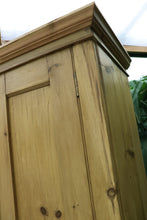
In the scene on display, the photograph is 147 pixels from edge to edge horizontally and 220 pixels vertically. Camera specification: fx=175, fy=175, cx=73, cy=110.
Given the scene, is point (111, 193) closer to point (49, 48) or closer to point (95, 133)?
point (95, 133)

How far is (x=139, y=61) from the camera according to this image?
80.1 inches

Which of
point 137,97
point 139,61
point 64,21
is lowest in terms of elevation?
point 64,21

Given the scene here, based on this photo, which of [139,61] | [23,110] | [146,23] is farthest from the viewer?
[139,61]

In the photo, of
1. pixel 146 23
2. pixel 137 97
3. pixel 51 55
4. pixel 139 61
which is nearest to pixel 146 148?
pixel 137 97

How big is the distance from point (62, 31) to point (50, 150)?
1.06 feet

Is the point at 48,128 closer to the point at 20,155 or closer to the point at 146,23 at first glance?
the point at 20,155

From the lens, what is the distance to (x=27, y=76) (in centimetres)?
53

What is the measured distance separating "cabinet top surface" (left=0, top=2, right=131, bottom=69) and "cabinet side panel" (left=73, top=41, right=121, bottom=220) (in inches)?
2.0

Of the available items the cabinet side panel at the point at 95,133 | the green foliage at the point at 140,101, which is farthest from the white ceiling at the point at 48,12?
the cabinet side panel at the point at 95,133

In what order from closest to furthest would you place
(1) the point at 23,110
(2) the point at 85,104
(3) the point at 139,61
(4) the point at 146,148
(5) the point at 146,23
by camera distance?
(2) the point at 85,104 → (1) the point at 23,110 → (4) the point at 146,148 → (5) the point at 146,23 → (3) the point at 139,61

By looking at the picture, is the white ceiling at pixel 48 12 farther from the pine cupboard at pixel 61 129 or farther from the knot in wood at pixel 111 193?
the knot in wood at pixel 111 193

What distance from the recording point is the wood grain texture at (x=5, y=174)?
53cm

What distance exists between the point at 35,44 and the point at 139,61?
1799 millimetres

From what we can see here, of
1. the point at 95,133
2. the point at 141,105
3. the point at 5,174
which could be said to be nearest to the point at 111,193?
the point at 95,133
